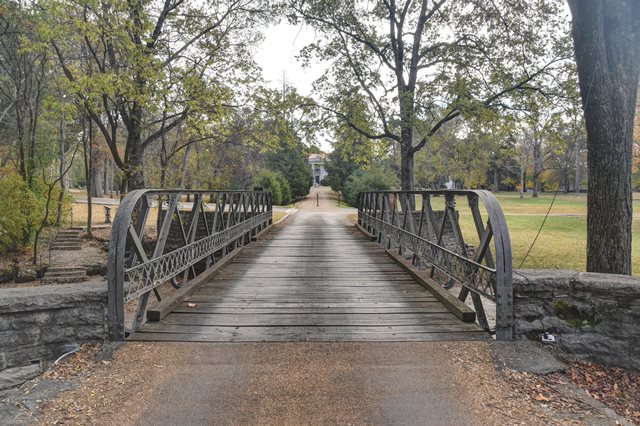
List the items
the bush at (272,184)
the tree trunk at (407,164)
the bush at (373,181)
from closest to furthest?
the tree trunk at (407,164)
the bush at (272,184)
the bush at (373,181)

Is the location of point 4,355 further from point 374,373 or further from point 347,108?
point 347,108

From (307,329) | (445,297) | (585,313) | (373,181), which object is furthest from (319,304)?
(373,181)

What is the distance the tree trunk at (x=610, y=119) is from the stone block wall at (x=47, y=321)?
552cm

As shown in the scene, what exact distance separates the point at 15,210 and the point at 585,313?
16.3m

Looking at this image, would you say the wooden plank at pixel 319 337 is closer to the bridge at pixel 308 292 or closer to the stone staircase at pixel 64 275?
the bridge at pixel 308 292

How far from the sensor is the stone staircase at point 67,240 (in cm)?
1568

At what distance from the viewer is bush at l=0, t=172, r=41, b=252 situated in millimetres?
12914

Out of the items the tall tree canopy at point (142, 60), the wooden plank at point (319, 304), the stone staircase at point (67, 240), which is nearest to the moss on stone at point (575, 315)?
the wooden plank at point (319, 304)

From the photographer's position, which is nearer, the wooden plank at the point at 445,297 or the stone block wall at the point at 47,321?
the stone block wall at the point at 47,321

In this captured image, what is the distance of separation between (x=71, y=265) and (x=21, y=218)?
230 centimetres

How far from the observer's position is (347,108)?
14.7 meters

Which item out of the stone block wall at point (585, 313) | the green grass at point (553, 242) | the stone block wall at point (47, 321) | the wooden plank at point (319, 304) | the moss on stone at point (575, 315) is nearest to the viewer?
the stone block wall at point (47, 321)

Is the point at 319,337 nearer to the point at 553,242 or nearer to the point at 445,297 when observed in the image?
the point at 445,297

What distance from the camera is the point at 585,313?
131 inches
